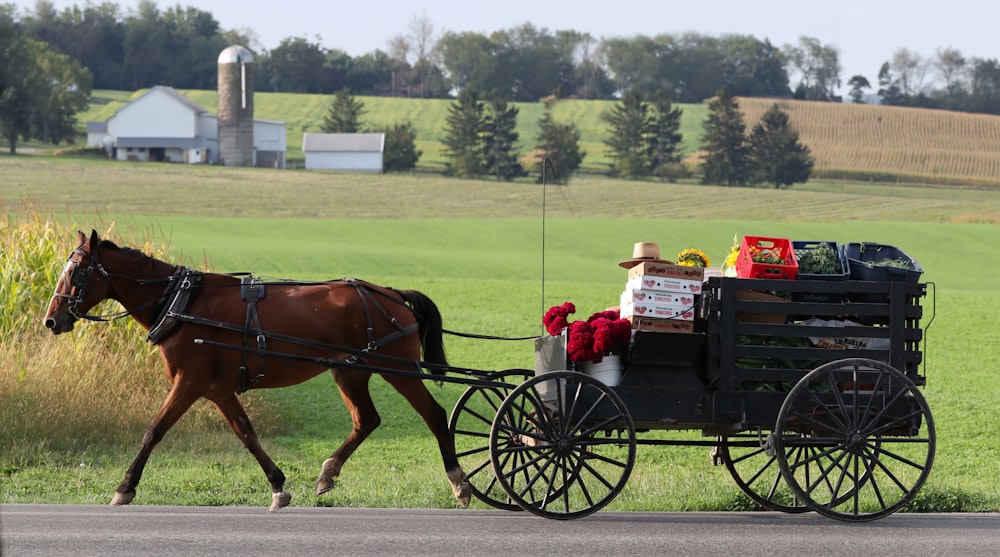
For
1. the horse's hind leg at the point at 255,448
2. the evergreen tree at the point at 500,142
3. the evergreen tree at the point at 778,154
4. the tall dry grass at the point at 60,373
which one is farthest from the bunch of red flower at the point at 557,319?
the evergreen tree at the point at 778,154

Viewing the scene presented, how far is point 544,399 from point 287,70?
131075mm

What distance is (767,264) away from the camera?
8.26 meters

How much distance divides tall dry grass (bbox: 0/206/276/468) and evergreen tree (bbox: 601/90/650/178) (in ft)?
256

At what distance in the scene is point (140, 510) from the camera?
822cm

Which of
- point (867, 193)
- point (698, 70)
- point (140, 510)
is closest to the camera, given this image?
point (140, 510)

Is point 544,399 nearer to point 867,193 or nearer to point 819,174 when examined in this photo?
point 867,193

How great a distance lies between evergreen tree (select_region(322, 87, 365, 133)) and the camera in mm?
109062

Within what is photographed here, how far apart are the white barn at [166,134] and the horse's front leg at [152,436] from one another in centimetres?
9199

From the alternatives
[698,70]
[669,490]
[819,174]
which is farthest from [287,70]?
[669,490]

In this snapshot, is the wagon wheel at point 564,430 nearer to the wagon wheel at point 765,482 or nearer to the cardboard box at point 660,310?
the cardboard box at point 660,310

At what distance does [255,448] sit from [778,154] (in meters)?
86.6

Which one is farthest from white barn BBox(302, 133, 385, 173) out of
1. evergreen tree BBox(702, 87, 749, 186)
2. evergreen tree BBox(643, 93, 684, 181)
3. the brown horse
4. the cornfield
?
the brown horse

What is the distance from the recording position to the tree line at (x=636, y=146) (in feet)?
301

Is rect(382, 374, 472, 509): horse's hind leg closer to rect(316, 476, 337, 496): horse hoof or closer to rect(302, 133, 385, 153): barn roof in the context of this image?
rect(316, 476, 337, 496): horse hoof
